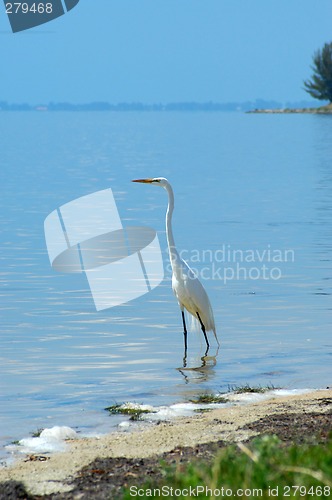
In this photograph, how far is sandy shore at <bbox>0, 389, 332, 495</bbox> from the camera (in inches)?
260

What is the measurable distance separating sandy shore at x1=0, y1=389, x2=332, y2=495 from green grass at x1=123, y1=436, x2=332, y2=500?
119 cm

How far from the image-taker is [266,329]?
43.0 ft

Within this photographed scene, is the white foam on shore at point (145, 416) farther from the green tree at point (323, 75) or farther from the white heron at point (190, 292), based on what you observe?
the green tree at point (323, 75)

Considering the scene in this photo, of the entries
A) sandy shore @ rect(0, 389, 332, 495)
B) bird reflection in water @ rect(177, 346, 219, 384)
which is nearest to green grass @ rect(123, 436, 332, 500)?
sandy shore @ rect(0, 389, 332, 495)

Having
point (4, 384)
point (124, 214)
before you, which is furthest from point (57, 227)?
point (4, 384)

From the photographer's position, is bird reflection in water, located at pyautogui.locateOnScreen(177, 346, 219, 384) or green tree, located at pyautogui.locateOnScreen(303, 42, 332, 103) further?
green tree, located at pyautogui.locateOnScreen(303, 42, 332, 103)

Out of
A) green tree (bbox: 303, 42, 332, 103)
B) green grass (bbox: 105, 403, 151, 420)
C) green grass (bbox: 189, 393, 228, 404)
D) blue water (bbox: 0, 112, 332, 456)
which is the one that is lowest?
green tree (bbox: 303, 42, 332, 103)

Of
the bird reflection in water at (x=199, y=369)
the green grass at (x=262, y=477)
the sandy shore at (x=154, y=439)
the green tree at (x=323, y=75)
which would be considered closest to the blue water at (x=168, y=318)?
the bird reflection in water at (x=199, y=369)

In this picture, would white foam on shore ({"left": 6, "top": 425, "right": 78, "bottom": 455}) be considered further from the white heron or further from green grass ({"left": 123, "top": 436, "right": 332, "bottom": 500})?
the white heron

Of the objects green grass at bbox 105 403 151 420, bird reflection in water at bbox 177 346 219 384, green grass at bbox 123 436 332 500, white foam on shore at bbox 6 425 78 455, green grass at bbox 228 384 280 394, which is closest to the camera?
green grass at bbox 123 436 332 500

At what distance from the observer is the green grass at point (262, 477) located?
487cm

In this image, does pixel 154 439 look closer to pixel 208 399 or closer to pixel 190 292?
pixel 208 399

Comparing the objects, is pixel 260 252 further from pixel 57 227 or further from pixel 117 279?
pixel 57 227

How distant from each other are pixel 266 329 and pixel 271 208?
670 inches
